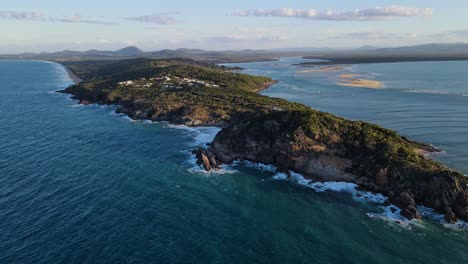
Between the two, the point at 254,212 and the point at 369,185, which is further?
the point at 369,185

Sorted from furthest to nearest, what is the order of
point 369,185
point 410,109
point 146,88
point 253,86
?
point 253,86 < point 146,88 < point 410,109 < point 369,185

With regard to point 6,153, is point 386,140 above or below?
above

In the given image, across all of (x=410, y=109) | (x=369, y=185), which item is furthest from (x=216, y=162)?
(x=410, y=109)

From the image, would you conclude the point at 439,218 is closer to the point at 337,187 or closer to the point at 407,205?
the point at 407,205

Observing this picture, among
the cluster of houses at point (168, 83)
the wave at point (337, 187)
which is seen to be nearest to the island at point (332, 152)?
the wave at point (337, 187)

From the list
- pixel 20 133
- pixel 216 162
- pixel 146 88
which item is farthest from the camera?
pixel 146 88

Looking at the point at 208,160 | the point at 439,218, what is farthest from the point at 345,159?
the point at 208,160

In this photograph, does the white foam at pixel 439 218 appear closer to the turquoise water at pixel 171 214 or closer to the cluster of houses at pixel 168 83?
the turquoise water at pixel 171 214

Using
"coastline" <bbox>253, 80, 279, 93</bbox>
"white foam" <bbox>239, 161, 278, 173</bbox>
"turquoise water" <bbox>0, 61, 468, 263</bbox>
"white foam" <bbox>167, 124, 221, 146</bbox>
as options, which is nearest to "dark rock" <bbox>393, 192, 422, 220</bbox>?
"turquoise water" <bbox>0, 61, 468, 263</bbox>

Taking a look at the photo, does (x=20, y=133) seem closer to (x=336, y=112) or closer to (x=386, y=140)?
(x=386, y=140)
